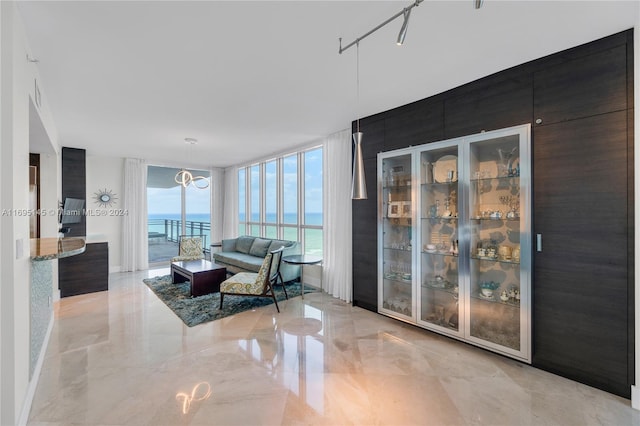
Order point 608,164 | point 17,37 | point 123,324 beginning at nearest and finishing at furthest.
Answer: point 17,37, point 608,164, point 123,324

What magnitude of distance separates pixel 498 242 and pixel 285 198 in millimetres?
4228

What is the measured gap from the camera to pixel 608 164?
7.14 ft

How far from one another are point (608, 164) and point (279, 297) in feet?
13.3

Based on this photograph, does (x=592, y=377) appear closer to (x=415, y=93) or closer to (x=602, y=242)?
(x=602, y=242)

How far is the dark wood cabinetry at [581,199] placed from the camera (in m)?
2.12

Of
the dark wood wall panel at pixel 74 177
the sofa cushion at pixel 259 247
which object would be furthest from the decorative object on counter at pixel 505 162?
the dark wood wall panel at pixel 74 177

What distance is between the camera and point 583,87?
7.50 feet

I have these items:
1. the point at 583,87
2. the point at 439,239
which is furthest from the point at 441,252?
the point at 583,87

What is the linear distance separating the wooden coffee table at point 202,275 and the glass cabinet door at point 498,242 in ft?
12.0

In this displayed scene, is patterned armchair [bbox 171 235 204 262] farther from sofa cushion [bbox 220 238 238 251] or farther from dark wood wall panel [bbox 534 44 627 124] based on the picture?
dark wood wall panel [bbox 534 44 627 124]

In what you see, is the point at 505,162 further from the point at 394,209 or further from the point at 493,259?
the point at 394,209

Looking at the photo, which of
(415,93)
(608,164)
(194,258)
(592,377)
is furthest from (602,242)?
(194,258)

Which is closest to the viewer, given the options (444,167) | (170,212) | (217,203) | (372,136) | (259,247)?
(444,167)

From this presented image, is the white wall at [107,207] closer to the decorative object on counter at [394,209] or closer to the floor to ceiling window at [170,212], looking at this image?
the floor to ceiling window at [170,212]
